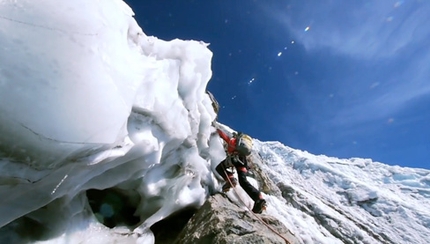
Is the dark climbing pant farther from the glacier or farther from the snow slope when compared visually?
the snow slope

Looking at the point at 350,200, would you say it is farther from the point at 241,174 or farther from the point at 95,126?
the point at 95,126

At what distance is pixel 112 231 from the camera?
3.82 metres

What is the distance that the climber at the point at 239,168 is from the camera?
612cm

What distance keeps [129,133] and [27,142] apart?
1390 millimetres

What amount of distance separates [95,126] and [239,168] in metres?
4.30

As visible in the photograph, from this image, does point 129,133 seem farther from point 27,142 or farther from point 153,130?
point 27,142

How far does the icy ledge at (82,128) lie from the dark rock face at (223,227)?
45 centimetres

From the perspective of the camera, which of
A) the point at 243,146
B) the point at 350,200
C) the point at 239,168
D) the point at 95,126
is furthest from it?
the point at 350,200

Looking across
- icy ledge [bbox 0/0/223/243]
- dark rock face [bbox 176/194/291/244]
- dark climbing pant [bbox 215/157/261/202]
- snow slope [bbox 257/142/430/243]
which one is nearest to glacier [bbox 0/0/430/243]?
icy ledge [bbox 0/0/223/243]

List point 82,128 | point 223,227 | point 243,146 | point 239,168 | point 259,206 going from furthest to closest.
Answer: point 239,168
point 243,146
point 259,206
point 223,227
point 82,128

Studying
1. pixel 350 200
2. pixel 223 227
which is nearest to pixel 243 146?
pixel 223 227

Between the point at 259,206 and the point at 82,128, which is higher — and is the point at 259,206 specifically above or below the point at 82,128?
above

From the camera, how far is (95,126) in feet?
9.39

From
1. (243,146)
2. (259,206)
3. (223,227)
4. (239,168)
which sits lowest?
(223,227)
